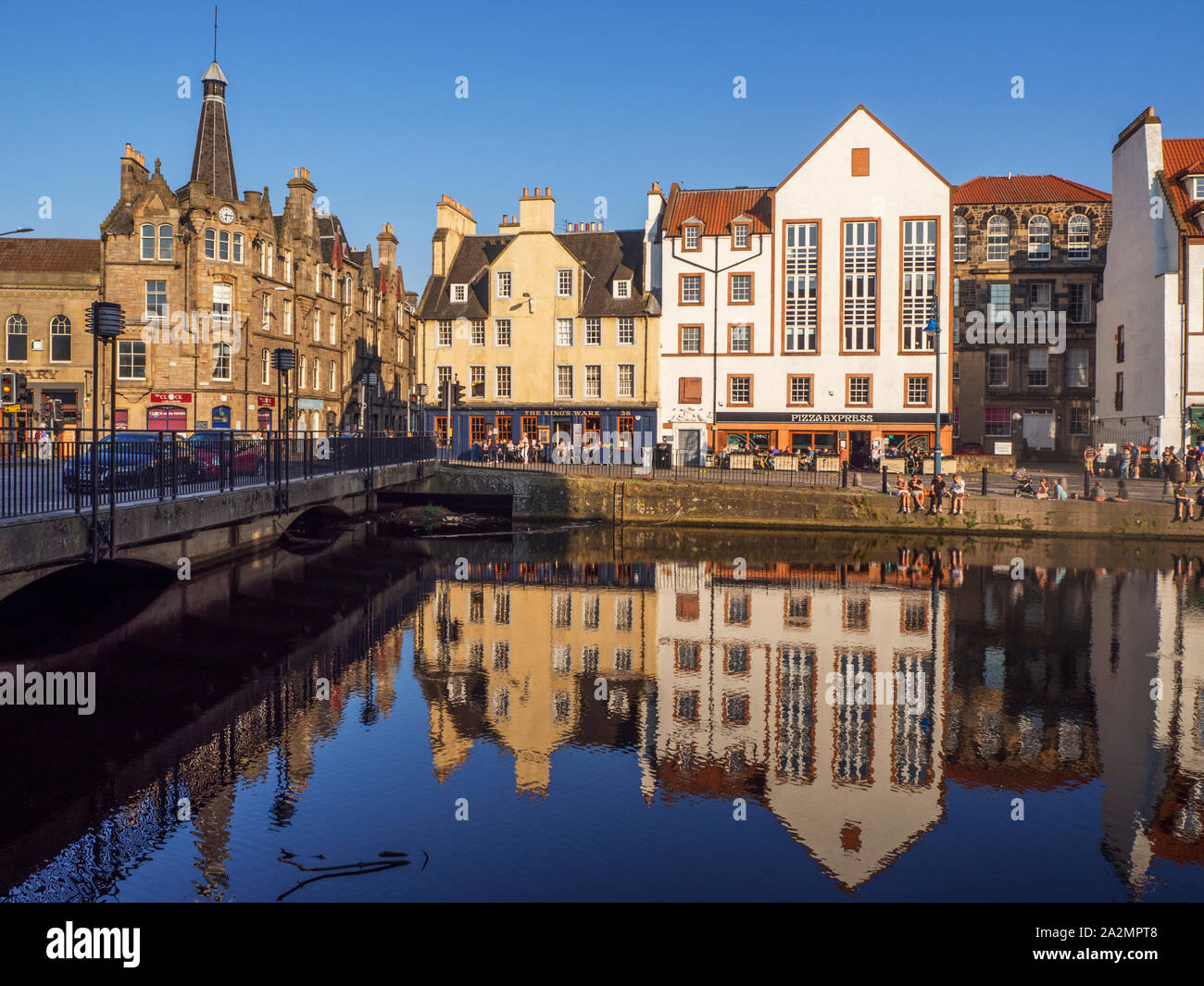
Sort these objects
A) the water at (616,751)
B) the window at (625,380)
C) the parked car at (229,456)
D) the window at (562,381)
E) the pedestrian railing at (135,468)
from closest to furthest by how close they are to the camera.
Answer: the water at (616,751), the pedestrian railing at (135,468), the parked car at (229,456), the window at (625,380), the window at (562,381)

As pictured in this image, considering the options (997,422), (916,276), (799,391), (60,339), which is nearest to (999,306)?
(997,422)

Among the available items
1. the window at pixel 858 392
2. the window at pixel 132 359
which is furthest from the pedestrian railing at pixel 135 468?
A: the window at pixel 858 392

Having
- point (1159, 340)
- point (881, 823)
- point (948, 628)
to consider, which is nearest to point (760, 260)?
point (1159, 340)

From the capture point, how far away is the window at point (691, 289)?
5269 centimetres

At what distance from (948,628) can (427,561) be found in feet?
52.0

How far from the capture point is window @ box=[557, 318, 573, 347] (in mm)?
55562

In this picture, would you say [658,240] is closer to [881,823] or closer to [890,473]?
[890,473]

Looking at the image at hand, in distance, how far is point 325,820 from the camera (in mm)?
10750

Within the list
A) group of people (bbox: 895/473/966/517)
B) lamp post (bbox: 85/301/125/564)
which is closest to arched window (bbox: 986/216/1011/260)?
group of people (bbox: 895/473/966/517)

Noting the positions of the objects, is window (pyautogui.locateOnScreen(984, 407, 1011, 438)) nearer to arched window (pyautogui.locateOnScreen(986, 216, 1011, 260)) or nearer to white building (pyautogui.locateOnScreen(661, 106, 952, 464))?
arched window (pyautogui.locateOnScreen(986, 216, 1011, 260))

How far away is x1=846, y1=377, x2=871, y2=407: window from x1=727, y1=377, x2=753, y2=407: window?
4.95 meters

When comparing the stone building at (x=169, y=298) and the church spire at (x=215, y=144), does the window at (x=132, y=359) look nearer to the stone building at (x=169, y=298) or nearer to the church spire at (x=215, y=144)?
the stone building at (x=169, y=298)

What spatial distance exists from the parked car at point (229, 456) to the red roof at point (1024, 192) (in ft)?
153

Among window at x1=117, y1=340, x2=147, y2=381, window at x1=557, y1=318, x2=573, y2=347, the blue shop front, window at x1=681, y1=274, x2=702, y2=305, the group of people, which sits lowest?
the group of people
